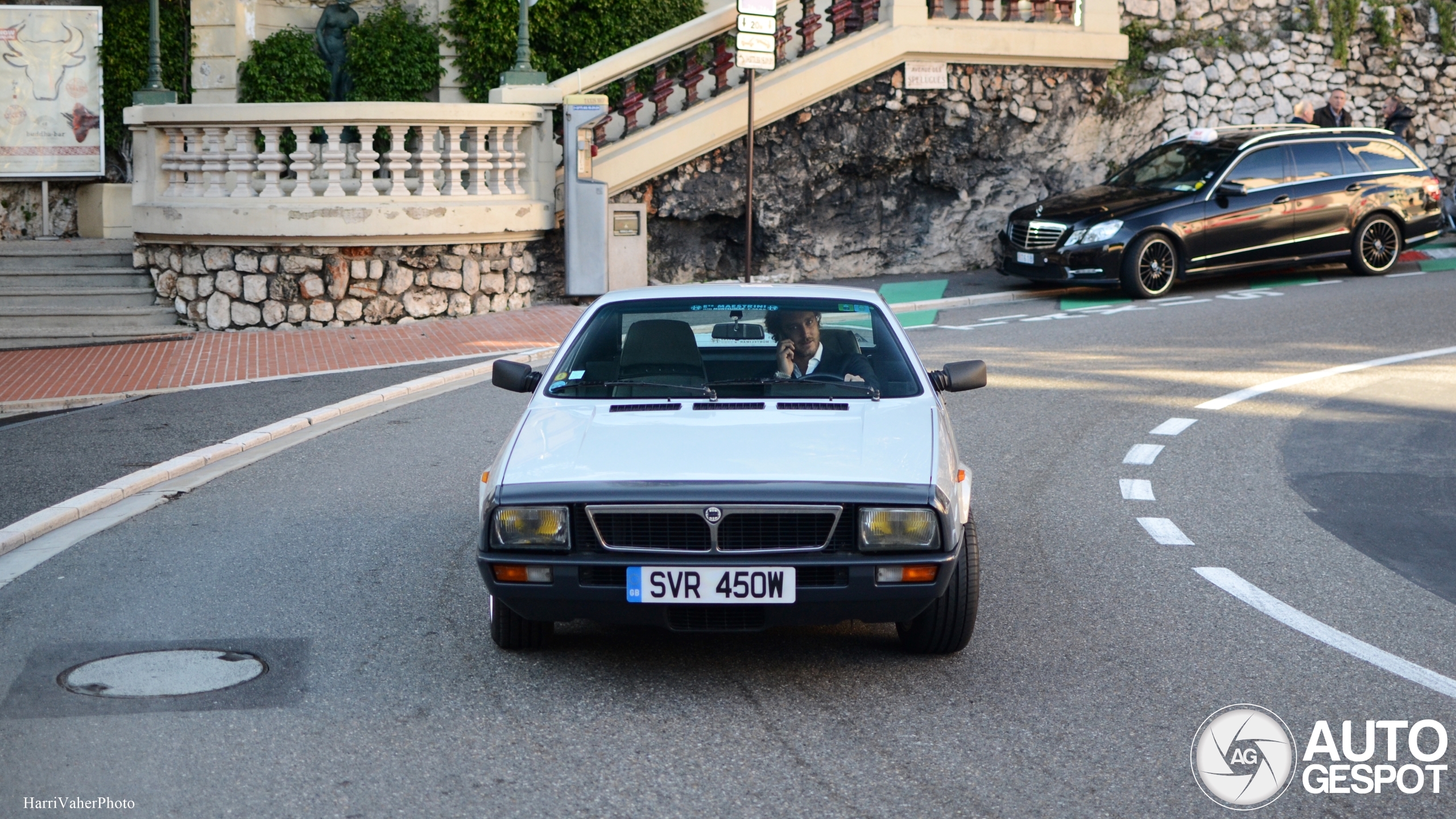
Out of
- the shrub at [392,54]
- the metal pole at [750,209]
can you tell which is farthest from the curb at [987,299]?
the shrub at [392,54]

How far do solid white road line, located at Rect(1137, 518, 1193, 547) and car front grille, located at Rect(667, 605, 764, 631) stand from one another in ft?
10.0

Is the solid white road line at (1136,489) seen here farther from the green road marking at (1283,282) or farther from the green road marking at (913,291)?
the green road marking at (1283,282)

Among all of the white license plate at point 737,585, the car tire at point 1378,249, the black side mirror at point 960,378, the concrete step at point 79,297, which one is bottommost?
the white license plate at point 737,585

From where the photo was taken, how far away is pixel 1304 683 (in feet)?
17.4

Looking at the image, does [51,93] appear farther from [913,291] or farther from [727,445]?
[727,445]

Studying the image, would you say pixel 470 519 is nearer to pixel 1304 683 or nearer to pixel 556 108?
pixel 1304 683

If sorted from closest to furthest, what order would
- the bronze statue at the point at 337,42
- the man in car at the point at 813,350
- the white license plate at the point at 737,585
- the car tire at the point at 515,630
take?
1. the white license plate at the point at 737,585
2. the car tire at the point at 515,630
3. the man in car at the point at 813,350
4. the bronze statue at the point at 337,42

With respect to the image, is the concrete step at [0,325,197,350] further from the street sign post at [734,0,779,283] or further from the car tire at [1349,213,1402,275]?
the car tire at [1349,213,1402,275]

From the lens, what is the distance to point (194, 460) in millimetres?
9367

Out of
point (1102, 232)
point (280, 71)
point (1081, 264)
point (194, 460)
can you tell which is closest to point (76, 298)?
point (280, 71)

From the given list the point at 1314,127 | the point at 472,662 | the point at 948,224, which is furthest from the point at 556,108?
the point at 472,662

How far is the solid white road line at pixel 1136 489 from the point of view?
836cm

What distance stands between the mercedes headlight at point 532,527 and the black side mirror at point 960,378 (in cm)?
203

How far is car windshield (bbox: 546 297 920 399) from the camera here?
610 centimetres
